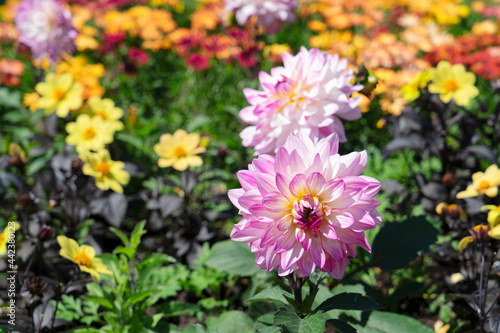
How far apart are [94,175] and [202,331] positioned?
96 centimetres

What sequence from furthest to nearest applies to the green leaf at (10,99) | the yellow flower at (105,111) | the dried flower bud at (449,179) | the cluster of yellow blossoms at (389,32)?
the cluster of yellow blossoms at (389,32)
the green leaf at (10,99)
the yellow flower at (105,111)
the dried flower bud at (449,179)

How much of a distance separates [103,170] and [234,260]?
0.77 metres

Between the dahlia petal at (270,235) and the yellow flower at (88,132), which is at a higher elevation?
the dahlia petal at (270,235)

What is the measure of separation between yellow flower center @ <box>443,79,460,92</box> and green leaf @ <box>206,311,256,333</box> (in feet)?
4.17

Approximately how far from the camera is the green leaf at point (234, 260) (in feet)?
4.30

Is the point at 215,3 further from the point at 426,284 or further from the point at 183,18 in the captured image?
the point at 426,284

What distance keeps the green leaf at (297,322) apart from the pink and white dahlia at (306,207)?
0.37 feet

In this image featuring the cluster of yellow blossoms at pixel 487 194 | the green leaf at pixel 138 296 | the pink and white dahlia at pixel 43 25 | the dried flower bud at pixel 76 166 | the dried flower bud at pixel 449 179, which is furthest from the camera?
the pink and white dahlia at pixel 43 25

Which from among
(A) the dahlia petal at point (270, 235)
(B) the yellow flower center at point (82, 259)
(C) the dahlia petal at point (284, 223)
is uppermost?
(C) the dahlia petal at point (284, 223)

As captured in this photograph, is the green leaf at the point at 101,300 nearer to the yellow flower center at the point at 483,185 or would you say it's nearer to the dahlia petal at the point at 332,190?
the dahlia petal at the point at 332,190

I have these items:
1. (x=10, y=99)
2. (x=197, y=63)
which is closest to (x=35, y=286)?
(x=197, y=63)

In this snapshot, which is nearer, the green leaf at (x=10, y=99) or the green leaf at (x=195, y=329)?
the green leaf at (x=195, y=329)

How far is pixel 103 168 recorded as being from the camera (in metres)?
1.75

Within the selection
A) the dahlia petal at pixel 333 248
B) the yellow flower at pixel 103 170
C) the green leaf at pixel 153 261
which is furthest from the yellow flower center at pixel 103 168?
the dahlia petal at pixel 333 248
